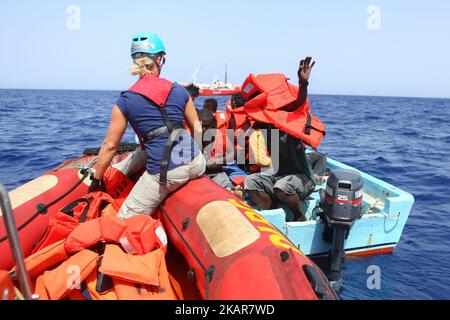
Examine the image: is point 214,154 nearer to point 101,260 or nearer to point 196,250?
point 196,250

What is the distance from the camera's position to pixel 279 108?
14.3ft

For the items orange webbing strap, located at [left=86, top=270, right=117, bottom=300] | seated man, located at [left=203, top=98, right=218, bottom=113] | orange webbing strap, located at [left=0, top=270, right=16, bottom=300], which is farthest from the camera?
seated man, located at [left=203, top=98, right=218, bottom=113]

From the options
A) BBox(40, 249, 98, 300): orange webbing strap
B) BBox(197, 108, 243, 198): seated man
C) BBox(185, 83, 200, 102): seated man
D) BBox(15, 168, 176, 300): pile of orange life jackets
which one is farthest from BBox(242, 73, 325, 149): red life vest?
BBox(40, 249, 98, 300): orange webbing strap

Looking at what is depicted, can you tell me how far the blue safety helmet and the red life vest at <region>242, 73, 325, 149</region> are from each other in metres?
1.62

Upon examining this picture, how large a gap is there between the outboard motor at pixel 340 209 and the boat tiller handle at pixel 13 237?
3.02 meters

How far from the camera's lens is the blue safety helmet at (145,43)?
313 cm

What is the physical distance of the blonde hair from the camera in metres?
3.17

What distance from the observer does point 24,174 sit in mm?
8586

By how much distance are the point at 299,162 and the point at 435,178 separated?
6143 millimetres

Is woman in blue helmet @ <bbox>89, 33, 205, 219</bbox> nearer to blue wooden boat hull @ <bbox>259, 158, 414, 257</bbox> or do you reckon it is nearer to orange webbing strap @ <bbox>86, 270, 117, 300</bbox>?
orange webbing strap @ <bbox>86, 270, 117, 300</bbox>

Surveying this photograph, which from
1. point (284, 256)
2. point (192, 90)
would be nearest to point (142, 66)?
point (284, 256)

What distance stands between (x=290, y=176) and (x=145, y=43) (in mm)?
2209
